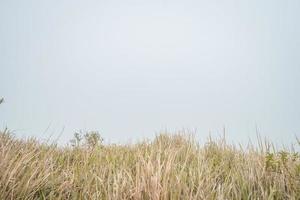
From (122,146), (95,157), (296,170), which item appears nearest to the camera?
(296,170)

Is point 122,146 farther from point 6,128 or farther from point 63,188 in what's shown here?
point 63,188

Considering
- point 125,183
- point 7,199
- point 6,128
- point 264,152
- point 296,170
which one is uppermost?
point 6,128

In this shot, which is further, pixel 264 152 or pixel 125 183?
pixel 264 152

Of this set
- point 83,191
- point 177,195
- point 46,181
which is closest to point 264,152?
point 177,195

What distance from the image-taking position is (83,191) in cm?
327

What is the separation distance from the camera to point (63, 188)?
333cm

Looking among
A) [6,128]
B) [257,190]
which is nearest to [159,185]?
[257,190]

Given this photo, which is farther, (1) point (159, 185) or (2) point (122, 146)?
(2) point (122, 146)

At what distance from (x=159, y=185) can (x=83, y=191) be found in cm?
78

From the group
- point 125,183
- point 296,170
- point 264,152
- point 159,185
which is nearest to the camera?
point 159,185

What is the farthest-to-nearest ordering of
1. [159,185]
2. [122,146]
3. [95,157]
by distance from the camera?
1. [122,146]
2. [95,157]
3. [159,185]

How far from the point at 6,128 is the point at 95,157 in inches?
54.7

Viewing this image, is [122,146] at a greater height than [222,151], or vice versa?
[122,146]

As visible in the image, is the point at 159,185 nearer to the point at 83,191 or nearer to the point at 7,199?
the point at 83,191
